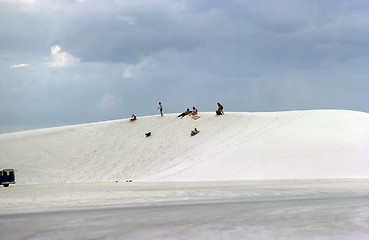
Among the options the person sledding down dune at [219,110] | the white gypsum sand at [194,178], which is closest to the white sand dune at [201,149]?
the white gypsum sand at [194,178]

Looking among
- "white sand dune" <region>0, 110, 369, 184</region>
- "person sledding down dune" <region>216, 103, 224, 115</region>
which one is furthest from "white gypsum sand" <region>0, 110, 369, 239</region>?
"person sledding down dune" <region>216, 103, 224, 115</region>

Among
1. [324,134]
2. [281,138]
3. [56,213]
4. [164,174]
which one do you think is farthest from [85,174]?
[56,213]

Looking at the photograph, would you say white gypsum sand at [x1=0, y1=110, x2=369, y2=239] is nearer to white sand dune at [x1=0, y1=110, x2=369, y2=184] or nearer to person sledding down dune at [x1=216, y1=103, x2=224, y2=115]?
white sand dune at [x1=0, y1=110, x2=369, y2=184]

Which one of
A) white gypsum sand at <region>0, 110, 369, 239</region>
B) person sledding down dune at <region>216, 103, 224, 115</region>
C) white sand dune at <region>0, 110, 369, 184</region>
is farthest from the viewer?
person sledding down dune at <region>216, 103, 224, 115</region>

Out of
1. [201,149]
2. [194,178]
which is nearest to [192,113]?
[201,149]

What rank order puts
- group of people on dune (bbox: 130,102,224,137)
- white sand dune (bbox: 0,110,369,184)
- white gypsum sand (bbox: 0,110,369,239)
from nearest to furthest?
white gypsum sand (bbox: 0,110,369,239) < white sand dune (bbox: 0,110,369,184) < group of people on dune (bbox: 130,102,224,137)

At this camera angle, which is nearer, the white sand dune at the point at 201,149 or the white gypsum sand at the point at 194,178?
the white gypsum sand at the point at 194,178

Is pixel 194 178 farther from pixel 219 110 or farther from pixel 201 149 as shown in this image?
pixel 219 110

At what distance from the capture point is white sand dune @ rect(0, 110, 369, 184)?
2420cm

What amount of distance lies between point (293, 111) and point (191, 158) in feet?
36.3

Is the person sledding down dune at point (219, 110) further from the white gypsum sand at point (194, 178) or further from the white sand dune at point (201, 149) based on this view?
the white gypsum sand at point (194, 178)

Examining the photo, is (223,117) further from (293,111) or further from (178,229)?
(178,229)

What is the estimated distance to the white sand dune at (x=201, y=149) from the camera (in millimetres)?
24203

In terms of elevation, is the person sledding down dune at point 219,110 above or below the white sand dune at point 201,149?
above
